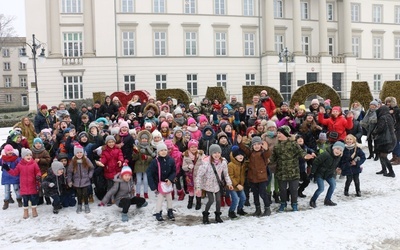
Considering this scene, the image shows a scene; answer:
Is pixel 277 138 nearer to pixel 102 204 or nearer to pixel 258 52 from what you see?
pixel 102 204

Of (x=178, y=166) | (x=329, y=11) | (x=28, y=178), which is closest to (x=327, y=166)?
(x=178, y=166)

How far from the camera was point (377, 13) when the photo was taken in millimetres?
40781

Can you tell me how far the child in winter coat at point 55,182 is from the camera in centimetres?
821

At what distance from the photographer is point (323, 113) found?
35.0 ft

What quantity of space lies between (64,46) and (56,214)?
87.4ft

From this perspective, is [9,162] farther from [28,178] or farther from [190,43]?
[190,43]

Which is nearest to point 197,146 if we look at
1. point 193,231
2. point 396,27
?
point 193,231

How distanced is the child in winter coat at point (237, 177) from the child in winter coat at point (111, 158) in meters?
2.64

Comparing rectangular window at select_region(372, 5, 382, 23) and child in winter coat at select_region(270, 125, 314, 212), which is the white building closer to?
rectangular window at select_region(372, 5, 382, 23)

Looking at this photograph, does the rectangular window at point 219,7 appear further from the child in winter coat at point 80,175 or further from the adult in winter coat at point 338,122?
the child in winter coat at point 80,175

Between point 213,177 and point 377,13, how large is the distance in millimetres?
40679

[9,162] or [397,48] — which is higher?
[397,48]

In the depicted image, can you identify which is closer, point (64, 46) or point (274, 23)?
point (64, 46)

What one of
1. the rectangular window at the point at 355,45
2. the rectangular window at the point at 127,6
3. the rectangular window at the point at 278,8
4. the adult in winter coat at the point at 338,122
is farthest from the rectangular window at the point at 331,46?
the adult in winter coat at the point at 338,122
